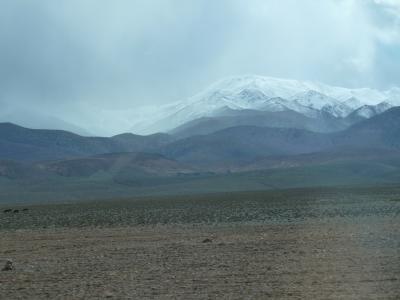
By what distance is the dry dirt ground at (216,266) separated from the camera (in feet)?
49.6

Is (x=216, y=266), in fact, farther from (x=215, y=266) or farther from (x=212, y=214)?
(x=212, y=214)

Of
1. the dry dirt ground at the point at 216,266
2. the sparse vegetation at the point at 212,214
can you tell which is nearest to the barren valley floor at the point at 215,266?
the dry dirt ground at the point at 216,266

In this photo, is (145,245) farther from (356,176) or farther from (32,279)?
(356,176)

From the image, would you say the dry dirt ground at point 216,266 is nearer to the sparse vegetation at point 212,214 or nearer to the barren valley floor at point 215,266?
the barren valley floor at point 215,266

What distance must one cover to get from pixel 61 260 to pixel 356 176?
14139cm

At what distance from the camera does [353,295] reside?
14094 millimetres

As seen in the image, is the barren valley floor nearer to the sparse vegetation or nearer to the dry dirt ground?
the dry dirt ground

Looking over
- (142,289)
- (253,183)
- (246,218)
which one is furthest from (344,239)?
(253,183)

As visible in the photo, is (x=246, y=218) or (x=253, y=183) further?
(x=253, y=183)

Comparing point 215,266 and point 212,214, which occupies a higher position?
point 212,214

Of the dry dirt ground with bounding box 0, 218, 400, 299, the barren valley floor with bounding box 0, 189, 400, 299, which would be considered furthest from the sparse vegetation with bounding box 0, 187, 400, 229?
the dry dirt ground with bounding box 0, 218, 400, 299

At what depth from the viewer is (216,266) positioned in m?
18.8

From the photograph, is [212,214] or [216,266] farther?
[212,214]

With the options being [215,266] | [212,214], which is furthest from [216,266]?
[212,214]
